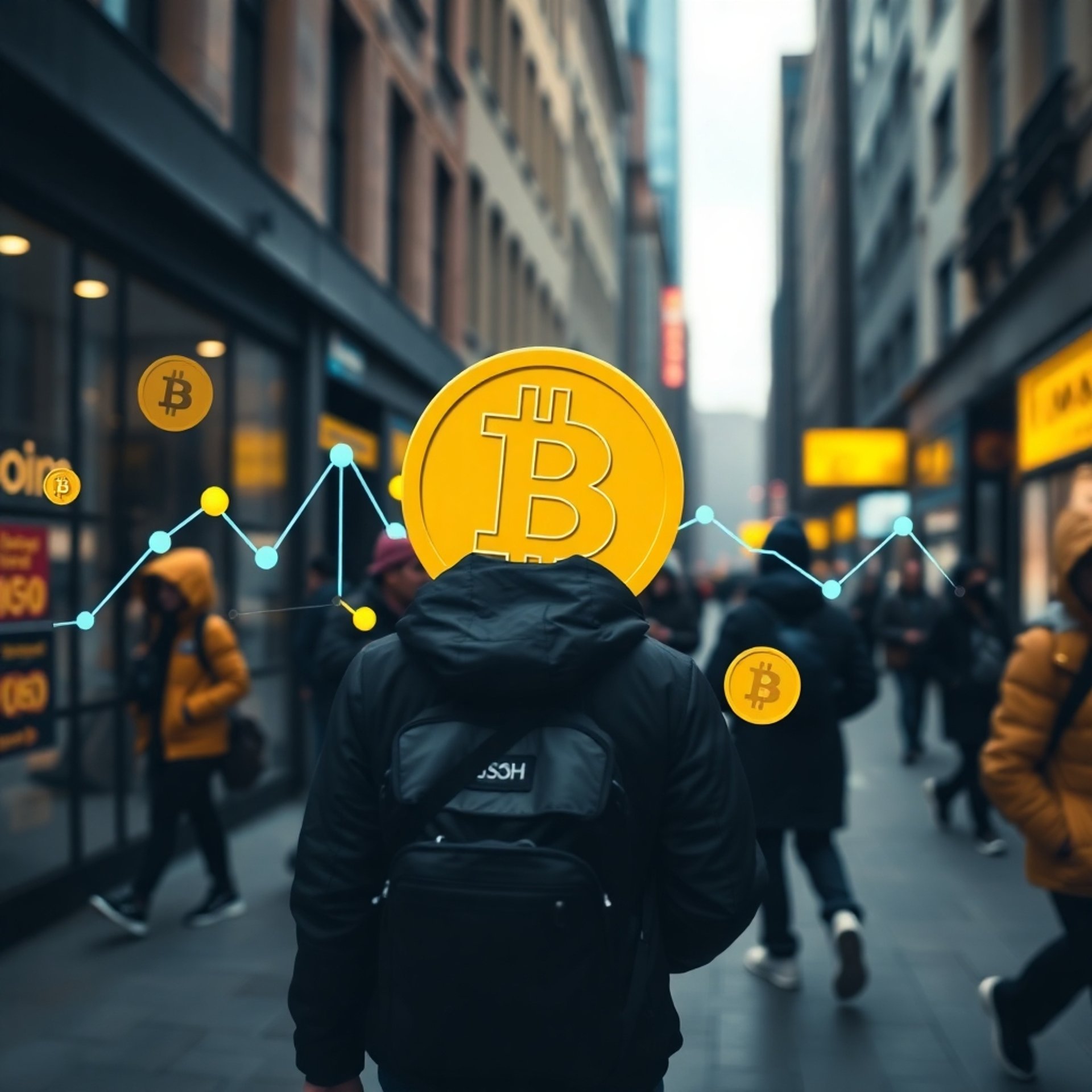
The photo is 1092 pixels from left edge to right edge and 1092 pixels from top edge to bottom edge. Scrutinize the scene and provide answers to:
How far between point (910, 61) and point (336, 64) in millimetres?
→ 15666

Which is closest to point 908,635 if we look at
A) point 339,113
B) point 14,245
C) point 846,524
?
point 339,113

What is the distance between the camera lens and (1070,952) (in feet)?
13.4

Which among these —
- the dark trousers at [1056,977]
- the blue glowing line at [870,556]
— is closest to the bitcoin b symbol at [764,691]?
the blue glowing line at [870,556]

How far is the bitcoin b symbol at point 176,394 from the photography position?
276 centimetres

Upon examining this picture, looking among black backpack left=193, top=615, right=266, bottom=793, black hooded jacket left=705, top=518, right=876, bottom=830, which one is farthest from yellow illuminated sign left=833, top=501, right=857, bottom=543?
black hooded jacket left=705, top=518, right=876, bottom=830

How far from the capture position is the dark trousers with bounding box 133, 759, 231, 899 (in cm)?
646

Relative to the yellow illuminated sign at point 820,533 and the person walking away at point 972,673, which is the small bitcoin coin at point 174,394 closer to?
the person walking away at point 972,673

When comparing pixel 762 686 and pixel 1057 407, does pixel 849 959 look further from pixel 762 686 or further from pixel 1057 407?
pixel 1057 407

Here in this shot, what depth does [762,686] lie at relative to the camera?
268 cm

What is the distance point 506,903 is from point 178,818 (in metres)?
4.91

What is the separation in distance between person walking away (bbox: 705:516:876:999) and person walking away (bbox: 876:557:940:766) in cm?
667

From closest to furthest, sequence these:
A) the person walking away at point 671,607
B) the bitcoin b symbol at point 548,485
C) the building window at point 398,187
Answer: the bitcoin b symbol at point 548,485 → the person walking away at point 671,607 → the building window at point 398,187

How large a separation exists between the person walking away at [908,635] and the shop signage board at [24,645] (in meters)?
7.63

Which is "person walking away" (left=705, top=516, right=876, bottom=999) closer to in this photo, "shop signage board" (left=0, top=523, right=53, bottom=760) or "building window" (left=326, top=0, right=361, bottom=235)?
"shop signage board" (left=0, top=523, right=53, bottom=760)
